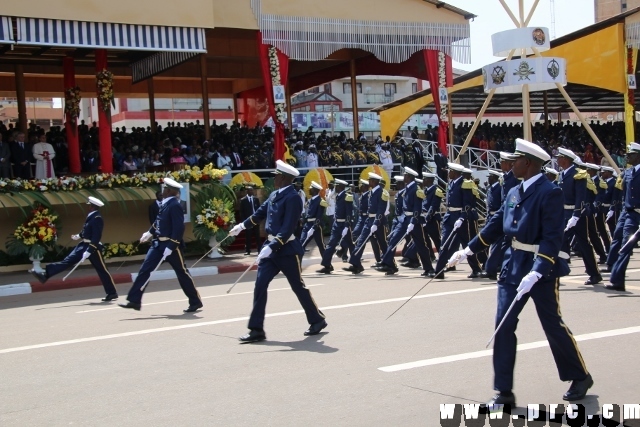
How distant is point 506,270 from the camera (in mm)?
5988

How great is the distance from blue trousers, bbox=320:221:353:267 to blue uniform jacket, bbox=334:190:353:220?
0.15 m

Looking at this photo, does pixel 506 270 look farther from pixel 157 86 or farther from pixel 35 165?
pixel 157 86

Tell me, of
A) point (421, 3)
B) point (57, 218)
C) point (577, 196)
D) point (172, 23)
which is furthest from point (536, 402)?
point (421, 3)

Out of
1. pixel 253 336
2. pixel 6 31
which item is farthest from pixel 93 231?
pixel 6 31

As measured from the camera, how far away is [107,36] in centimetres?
1789

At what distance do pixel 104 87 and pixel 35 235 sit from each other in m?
4.28

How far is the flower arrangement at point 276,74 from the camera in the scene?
20.8 m

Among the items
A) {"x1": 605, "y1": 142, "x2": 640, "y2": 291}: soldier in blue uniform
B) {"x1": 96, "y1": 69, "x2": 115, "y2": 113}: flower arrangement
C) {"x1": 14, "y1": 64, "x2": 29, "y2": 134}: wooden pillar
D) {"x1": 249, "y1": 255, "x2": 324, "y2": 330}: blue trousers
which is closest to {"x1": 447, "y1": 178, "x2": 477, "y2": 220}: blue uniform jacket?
{"x1": 605, "y1": 142, "x2": 640, "y2": 291}: soldier in blue uniform

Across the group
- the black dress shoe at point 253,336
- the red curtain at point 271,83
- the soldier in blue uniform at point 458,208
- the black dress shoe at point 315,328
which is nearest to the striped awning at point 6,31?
the red curtain at point 271,83

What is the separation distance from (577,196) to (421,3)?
12030 mm

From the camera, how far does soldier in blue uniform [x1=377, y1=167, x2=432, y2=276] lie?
46.1ft

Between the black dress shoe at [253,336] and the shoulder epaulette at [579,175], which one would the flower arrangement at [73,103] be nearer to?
the shoulder epaulette at [579,175]

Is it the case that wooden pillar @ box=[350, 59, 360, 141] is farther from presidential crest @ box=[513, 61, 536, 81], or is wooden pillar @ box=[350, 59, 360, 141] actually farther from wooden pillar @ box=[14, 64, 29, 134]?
wooden pillar @ box=[14, 64, 29, 134]

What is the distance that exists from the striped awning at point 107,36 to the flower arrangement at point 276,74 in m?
2.25
